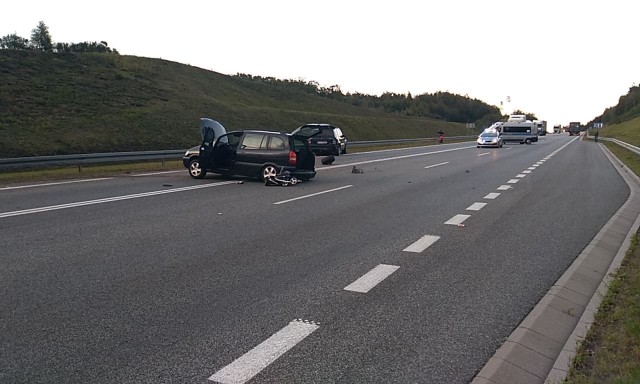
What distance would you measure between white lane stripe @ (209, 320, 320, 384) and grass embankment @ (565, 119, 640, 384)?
2.04 meters

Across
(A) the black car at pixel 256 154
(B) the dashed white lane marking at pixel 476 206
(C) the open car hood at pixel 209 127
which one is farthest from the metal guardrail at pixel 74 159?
(B) the dashed white lane marking at pixel 476 206

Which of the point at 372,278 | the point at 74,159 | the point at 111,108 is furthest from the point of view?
the point at 111,108

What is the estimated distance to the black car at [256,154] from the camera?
16.4 metres

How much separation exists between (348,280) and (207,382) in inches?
107

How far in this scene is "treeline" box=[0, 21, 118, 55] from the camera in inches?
2771

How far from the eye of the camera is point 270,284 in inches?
237

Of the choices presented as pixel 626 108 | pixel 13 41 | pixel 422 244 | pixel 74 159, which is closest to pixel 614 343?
pixel 422 244

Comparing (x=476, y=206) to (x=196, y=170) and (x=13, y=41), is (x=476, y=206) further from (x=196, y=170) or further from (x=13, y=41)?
(x=13, y=41)

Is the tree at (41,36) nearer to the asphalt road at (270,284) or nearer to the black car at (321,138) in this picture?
the black car at (321,138)

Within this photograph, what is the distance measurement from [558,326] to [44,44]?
85.8 m

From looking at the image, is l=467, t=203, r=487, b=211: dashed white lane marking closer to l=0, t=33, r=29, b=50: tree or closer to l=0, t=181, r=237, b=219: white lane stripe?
l=0, t=181, r=237, b=219: white lane stripe

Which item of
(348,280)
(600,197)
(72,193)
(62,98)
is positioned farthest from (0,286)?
(62,98)

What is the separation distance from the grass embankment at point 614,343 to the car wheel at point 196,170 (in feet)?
44.5

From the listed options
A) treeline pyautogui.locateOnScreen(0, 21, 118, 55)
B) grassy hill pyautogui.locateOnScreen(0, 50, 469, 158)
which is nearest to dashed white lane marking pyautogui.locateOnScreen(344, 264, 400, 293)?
grassy hill pyautogui.locateOnScreen(0, 50, 469, 158)
